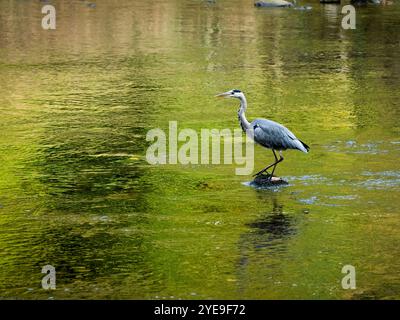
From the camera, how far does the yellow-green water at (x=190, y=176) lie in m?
11.6

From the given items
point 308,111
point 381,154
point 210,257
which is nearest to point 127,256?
point 210,257

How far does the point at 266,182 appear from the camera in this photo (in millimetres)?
15227

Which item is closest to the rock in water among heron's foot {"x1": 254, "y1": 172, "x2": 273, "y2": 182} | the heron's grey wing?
heron's foot {"x1": 254, "y1": 172, "x2": 273, "y2": 182}

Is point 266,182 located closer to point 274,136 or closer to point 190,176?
point 274,136

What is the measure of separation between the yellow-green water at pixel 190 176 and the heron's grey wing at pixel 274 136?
1.78ft

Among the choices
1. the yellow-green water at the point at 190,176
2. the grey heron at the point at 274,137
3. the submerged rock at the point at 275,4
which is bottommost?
the yellow-green water at the point at 190,176

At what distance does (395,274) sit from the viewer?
38.1 feet

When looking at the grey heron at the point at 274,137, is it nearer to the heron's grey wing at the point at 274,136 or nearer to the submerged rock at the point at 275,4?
the heron's grey wing at the point at 274,136

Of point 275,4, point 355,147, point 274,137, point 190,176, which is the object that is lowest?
point 190,176

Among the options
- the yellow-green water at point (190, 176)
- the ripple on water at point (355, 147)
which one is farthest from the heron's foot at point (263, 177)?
the ripple on water at point (355, 147)

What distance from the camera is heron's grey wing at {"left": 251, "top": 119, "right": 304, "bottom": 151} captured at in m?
15.4

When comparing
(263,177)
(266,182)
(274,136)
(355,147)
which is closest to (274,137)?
(274,136)

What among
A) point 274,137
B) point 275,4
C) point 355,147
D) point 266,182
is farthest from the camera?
point 275,4

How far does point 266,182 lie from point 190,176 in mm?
1319
